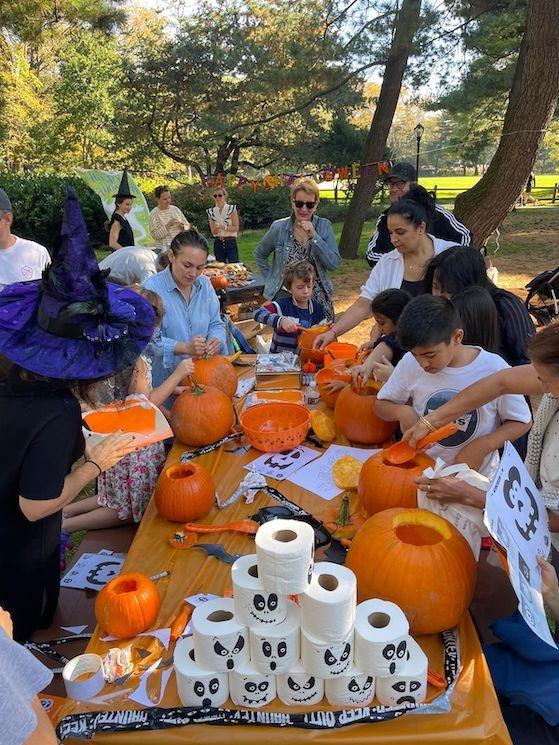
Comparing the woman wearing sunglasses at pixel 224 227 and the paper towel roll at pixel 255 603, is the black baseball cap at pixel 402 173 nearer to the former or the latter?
the paper towel roll at pixel 255 603

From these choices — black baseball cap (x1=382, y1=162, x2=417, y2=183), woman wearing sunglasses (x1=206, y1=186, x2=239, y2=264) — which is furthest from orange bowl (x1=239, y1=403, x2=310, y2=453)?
woman wearing sunglasses (x1=206, y1=186, x2=239, y2=264)

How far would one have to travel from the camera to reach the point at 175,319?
343 centimetres

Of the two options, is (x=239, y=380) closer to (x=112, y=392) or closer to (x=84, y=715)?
(x=112, y=392)

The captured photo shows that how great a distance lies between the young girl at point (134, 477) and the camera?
2762mm

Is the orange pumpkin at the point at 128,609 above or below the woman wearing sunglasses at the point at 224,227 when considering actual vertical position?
below

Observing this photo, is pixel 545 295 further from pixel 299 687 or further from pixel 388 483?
pixel 299 687

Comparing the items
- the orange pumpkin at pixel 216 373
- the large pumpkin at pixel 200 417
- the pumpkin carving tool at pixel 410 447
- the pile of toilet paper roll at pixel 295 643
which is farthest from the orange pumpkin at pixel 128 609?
the orange pumpkin at pixel 216 373

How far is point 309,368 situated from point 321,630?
8.12 feet

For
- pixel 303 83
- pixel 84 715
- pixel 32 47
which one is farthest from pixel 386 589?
pixel 32 47

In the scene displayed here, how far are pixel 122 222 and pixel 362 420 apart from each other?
6.23 m

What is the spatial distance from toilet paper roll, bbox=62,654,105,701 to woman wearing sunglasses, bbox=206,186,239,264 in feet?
29.6

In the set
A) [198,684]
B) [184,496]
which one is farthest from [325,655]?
[184,496]

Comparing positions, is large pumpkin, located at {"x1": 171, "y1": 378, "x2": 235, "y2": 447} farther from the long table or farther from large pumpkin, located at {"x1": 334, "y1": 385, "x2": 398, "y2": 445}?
the long table

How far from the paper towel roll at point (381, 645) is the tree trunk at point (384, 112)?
446 inches
